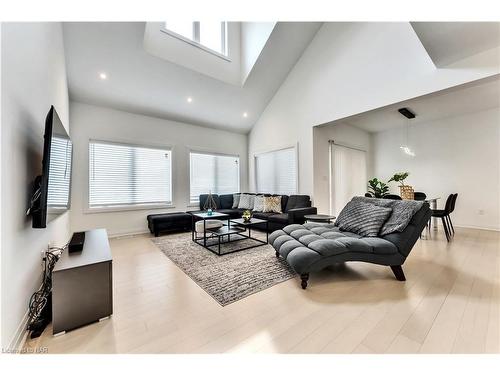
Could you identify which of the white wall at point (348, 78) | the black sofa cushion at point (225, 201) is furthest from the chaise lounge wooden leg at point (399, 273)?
the black sofa cushion at point (225, 201)

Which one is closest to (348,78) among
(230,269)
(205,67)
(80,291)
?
(205,67)

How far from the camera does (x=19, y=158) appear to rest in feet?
4.74

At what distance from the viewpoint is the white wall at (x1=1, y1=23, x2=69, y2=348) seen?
124 centimetres

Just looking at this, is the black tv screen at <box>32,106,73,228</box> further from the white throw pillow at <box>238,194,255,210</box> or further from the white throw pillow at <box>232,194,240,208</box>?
the white throw pillow at <box>232,194,240,208</box>

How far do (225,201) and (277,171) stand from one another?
1.67m

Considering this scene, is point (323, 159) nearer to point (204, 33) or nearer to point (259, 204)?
point (259, 204)

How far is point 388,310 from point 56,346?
2.47 meters

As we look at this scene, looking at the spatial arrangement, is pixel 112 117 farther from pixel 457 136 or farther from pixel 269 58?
pixel 457 136

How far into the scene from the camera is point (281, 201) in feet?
16.3

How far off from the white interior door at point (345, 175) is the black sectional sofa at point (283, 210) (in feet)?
3.18

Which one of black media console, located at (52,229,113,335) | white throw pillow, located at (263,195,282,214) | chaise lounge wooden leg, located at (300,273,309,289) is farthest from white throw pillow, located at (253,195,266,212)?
black media console, located at (52,229,113,335)

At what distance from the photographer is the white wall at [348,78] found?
3.10m

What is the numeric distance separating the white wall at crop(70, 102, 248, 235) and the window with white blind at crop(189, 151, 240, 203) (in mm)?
197
